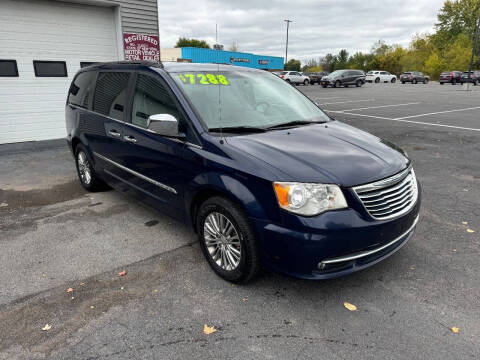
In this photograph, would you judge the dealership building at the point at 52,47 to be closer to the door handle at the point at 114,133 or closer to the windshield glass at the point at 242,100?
the door handle at the point at 114,133

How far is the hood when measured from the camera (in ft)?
8.73

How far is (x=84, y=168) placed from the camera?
5.48m

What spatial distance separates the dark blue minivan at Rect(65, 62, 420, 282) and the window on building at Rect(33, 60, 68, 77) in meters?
5.80

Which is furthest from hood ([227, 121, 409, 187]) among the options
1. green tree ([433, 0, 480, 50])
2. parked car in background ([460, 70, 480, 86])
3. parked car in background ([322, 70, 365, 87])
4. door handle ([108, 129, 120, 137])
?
green tree ([433, 0, 480, 50])

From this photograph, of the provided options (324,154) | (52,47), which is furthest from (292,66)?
(324,154)

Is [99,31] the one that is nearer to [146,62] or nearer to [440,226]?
[146,62]

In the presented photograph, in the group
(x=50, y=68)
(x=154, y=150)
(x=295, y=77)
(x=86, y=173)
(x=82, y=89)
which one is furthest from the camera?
(x=295, y=77)

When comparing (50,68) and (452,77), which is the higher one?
(50,68)

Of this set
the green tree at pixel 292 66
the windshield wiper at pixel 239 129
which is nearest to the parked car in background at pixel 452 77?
the green tree at pixel 292 66

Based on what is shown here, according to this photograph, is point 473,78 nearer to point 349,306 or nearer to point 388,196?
point 388,196

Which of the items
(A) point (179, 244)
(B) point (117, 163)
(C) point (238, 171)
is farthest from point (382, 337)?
(B) point (117, 163)

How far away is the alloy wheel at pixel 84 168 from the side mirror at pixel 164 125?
2594mm

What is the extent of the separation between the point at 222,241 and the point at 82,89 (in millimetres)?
3539

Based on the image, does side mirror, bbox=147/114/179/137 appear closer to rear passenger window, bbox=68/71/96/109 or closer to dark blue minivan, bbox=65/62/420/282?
dark blue minivan, bbox=65/62/420/282
